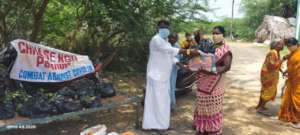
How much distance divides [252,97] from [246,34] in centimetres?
3138

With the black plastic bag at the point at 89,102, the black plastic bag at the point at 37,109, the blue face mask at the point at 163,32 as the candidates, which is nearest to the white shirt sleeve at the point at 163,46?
the blue face mask at the point at 163,32

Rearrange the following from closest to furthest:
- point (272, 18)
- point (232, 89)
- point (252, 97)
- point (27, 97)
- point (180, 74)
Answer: point (27, 97) → point (180, 74) → point (252, 97) → point (232, 89) → point (272, 18)

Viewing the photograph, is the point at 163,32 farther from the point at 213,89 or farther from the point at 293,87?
the point at 293,87

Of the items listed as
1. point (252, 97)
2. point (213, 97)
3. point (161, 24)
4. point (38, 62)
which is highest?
point (161, 24)

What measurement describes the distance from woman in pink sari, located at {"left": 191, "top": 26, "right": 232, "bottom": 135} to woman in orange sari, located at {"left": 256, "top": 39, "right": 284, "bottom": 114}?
2.03m

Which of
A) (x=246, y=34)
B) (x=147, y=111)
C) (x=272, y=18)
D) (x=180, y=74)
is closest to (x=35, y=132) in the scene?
(x=147, y=111)

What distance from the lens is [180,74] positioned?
9.58m

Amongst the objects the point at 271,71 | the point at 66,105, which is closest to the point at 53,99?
the point at 66,105

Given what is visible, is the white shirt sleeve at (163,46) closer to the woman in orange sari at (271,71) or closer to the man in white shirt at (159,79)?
the man in white shirt at (159,79)

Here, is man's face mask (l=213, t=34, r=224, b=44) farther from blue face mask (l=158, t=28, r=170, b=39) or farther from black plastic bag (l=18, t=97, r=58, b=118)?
black plastic bag (l=18, t=97, r=58, b=118)

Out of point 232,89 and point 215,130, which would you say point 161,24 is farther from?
point 232,89

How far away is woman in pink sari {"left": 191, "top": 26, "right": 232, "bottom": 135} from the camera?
667cm

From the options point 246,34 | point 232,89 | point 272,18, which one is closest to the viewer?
point 232,89

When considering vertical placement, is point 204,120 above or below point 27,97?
below
